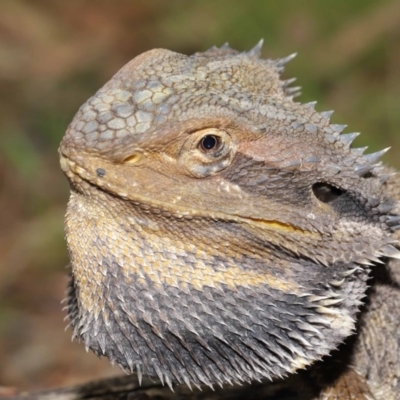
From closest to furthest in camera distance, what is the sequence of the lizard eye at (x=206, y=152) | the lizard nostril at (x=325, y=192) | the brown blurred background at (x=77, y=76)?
the lizard eye at (x=206, y=152)
the lizard nostril at (x=325, y=192)
the brown blurred background at (x=77, y=76)

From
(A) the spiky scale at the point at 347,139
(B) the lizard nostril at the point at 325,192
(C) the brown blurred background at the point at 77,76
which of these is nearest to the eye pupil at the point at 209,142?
(B) the lizard nostril at the point at 325,192

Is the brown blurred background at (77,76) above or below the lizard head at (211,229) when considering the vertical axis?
above

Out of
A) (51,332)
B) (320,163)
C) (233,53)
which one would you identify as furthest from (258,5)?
(320,163)

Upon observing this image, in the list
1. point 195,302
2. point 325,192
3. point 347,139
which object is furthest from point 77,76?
point 195,302

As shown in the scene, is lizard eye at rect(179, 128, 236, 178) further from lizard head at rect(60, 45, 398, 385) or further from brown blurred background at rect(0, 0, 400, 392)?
brown blurred background at rect(0, 0, 400, 392)

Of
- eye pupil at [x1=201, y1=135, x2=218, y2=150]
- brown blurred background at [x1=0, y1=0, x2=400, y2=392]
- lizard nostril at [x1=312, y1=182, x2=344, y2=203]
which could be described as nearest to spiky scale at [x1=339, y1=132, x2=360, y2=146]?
lizard nostril at [x1=312, y1=182, x2=344, y2=203]

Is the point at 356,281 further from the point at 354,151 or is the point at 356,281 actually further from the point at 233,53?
the point at 233,53

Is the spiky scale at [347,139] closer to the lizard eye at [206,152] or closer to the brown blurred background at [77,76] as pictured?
the lizard eye at [206,152]
